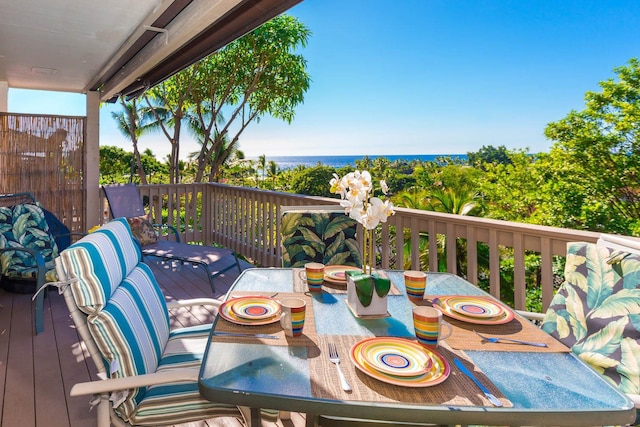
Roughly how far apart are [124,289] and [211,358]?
553 millimetres

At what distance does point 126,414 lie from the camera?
1.28 m

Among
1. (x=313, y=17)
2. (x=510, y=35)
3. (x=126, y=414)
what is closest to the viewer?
(x=126, y=414)

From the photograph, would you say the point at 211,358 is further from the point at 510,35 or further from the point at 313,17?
the point at 510,35

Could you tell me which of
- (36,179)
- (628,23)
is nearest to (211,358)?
(36,179)

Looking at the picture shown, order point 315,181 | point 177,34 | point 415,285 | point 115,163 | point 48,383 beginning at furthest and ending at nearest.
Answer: point 115,163 → point 315,181 → point 177,34 → point 48,383 → point 415,285

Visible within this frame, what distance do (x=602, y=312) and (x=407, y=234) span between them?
152 inches

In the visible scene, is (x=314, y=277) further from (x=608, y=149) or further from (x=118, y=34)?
(x=608, y=149)

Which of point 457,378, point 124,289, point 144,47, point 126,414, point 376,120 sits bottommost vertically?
point 126,414

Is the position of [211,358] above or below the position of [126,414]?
above

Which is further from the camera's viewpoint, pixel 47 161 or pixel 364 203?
pixel 47 161

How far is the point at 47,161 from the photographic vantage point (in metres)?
4.87

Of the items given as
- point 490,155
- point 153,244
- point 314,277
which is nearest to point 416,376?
→ point 314,277

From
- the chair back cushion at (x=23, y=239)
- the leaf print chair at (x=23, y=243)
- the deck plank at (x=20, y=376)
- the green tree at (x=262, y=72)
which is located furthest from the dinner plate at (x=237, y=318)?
the green tree at (x=262, y=72)

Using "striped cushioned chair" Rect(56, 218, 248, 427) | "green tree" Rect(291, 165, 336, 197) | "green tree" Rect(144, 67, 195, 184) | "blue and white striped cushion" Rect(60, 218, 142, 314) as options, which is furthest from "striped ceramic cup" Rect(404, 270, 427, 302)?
"green tree" Rect(291, 165, 336, 197)
